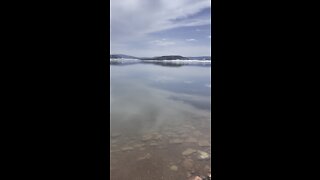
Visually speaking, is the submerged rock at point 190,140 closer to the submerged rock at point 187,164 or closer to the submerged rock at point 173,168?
the submerged rock at point 187,164

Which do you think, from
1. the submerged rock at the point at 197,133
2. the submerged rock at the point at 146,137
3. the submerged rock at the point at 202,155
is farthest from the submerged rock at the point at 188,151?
the submerged rock at the point at 146,137

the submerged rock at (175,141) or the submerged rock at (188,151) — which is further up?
the submerged rock at (175,141)

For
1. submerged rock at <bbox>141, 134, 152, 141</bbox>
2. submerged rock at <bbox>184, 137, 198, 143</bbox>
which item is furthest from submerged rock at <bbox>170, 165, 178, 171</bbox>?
submerged rock at <bbox>141, 134, 152, 141</bbox>

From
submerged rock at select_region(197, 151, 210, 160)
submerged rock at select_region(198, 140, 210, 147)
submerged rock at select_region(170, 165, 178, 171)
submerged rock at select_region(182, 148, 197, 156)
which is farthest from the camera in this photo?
submerged rock at select_region(198, 140, 210, 147)

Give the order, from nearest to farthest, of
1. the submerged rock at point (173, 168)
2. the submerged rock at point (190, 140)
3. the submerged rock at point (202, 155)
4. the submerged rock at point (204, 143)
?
1. the submerged rock at point (173, 168)
2. the submerged rock at point (202, 155)
3. the submerged rock at point (204, 143)
4. the submerged rock at point (190, 140)

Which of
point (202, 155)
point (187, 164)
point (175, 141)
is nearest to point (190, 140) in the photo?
point (175, 141)

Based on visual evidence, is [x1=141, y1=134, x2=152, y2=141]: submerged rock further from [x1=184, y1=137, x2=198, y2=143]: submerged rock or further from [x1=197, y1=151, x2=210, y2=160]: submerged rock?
[x1=197, y1=151, x2=210, y2=160]: submerged rock

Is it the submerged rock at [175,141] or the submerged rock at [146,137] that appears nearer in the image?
the submerged rock at [175,141]

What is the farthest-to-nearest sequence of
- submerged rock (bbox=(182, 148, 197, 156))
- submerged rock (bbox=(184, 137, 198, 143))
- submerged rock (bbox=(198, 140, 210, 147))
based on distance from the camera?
1. submerged rock (bbox=(184, 137, 198, 143))
2. submerged rock (bbox=(198, 140, 210, 147))
3. submerged rock (bbox=(182, 148, 197, 156))
